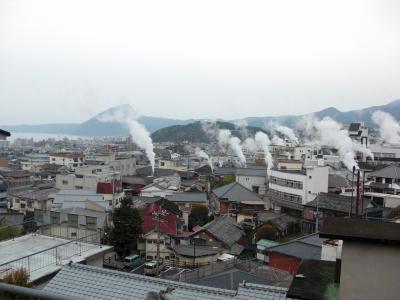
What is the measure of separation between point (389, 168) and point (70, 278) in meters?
25.3

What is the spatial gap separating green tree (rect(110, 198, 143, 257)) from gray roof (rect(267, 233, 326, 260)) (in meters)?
5.24

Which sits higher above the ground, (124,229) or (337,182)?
(337,182)

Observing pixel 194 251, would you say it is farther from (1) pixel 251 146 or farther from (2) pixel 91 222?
(1) pixel 251 146

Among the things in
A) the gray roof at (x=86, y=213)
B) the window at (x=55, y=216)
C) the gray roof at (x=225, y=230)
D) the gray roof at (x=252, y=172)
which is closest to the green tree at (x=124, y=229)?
the gray roof at (x=86, y=213)

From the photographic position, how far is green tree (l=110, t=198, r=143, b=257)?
1448cm

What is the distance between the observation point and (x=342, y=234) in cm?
307

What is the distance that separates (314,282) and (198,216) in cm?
1370

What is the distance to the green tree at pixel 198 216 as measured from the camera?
64.6ft

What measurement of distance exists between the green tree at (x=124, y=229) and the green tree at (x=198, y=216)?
5306 mm

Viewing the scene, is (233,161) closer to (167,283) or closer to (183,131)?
(167,283)

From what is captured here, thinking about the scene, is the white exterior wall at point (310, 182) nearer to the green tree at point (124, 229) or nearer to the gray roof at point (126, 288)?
the green tree at point (124, 229)

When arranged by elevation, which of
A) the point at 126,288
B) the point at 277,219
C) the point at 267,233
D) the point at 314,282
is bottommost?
the point at 267,233

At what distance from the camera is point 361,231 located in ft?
10.3

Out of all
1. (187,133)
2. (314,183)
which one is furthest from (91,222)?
(187,133)
